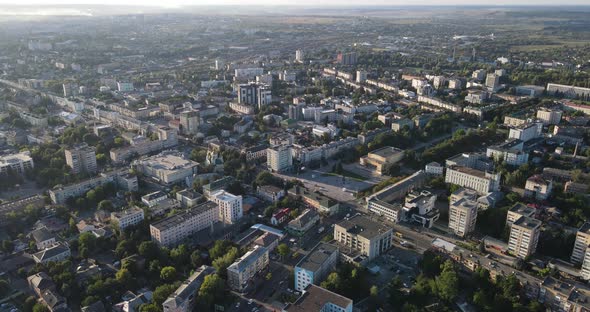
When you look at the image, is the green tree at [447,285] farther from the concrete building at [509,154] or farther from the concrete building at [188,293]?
the concrete building at [509,154]

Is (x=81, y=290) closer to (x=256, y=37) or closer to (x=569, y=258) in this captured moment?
(x=569, y=258)

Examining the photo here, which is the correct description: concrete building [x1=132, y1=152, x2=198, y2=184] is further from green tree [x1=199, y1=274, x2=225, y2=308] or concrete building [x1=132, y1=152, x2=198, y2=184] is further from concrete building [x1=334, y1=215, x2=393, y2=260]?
green tree [x1=199, y1=274, x2=225, y2=308]

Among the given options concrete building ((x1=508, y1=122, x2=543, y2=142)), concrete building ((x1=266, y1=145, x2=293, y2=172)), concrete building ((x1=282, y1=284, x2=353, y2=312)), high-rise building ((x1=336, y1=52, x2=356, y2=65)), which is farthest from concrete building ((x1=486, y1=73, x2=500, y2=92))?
concrete building ((x1=282, y1=284, x2=353, y2=312))

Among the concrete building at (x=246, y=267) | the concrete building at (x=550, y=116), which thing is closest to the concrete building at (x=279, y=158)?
the concrete building at (x=246, y=267)

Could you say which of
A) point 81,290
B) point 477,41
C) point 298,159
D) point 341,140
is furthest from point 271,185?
point 477,41

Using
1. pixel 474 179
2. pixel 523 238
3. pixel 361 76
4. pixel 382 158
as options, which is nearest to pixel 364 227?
pixel 523 238
